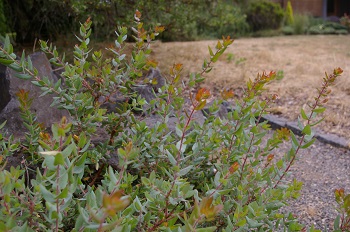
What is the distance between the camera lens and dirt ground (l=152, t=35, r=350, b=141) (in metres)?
4.63

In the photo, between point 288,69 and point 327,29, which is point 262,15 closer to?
point 327,29

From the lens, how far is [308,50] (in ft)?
26.6

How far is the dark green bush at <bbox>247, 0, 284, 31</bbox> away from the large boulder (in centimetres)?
1038

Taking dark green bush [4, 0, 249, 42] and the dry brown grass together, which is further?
dark green bush [4, 0, 249, 42]

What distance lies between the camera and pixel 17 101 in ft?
9.14

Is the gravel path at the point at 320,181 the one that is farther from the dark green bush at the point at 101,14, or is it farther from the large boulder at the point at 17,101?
the dark green bush at the point at 101,14

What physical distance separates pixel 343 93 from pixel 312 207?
2664mm

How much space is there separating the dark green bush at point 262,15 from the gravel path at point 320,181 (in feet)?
30.4

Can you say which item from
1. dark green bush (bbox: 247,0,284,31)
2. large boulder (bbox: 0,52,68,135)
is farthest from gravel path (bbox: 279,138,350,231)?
dark green bush (bbox: 247,0,284,31)

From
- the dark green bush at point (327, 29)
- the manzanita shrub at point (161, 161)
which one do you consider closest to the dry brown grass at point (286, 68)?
the manzanita shrub at point (161, 161)

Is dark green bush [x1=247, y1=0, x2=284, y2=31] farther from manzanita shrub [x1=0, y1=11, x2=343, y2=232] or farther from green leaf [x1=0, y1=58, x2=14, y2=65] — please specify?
green leaf [x1=0, y1=58, x2=14, y2=65]

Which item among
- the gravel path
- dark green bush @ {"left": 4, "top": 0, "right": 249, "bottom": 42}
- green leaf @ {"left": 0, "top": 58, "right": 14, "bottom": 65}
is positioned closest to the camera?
green leaf @ {"left": 0, "top": 58, "right": 14, "bottom": 65}

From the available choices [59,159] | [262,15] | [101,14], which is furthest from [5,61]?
[262,15]

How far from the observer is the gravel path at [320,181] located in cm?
260
